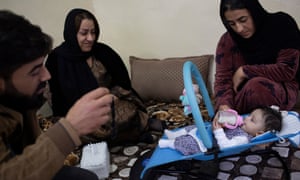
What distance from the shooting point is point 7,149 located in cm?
90

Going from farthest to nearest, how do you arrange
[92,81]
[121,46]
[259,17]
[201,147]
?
[121,46] < [92,81] < [259,17] < [201,147]

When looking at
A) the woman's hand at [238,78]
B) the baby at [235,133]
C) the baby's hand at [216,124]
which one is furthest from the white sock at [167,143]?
the woman's hand at [238,78]

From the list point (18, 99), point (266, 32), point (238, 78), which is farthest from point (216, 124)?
point (18, 99)

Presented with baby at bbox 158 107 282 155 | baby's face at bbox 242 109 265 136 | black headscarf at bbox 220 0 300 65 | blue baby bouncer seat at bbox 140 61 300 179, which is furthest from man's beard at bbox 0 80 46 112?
black headscarf at bbox 220 0 300 65

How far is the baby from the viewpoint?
1.39 meters

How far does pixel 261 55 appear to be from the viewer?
1719 millimetres

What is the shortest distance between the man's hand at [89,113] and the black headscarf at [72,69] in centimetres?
109

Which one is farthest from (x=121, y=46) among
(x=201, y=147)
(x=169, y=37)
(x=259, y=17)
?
(x=201, y=147)

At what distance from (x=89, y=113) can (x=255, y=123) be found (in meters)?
0.84

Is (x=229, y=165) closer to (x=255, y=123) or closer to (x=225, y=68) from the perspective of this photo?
(x=255, y=123)

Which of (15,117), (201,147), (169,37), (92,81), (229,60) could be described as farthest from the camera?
(169,37)

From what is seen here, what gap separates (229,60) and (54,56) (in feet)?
3.71

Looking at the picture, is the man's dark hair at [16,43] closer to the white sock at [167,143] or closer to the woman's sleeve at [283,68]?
the white sock at [167,143]

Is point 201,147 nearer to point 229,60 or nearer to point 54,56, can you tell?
point 229,60
